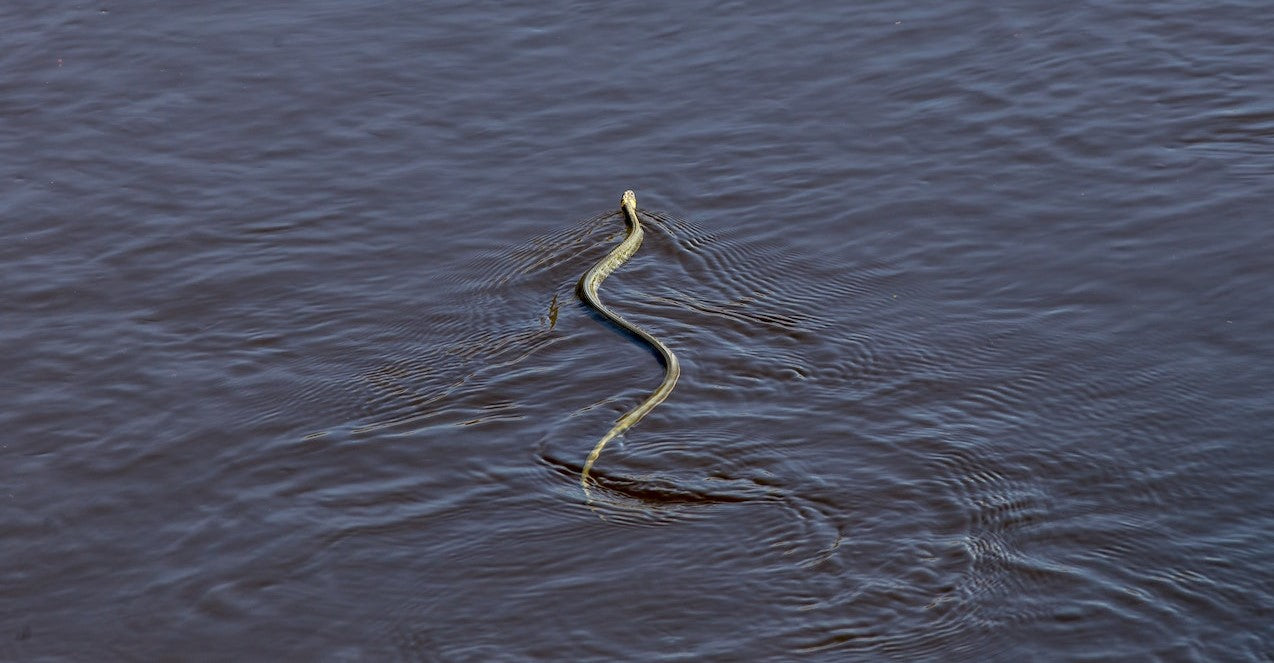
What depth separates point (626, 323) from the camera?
9.40 metres

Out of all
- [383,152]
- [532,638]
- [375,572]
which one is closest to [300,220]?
[383,152]

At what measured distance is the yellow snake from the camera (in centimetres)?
816

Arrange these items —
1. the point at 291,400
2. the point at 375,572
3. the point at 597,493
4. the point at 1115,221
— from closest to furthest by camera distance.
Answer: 1. the point at 375,572
2. the point at 597,493
3. the point at 291,400
4. the point at 1115,221

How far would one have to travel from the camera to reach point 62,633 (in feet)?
22.6

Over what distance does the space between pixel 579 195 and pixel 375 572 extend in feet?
14.8

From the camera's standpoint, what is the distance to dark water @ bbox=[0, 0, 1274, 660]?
686 centimetres

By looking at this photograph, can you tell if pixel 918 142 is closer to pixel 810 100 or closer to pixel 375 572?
pixel 810 100

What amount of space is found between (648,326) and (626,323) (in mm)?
140

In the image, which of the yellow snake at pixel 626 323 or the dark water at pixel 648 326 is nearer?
the dark water at pixel 648 326

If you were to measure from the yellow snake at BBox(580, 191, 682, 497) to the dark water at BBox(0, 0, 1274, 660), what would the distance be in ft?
0.33

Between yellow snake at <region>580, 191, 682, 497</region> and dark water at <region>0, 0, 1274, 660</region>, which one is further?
yellow snake at <region>580, 191, 682, 497</region>

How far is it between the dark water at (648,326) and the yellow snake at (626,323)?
0.10 m

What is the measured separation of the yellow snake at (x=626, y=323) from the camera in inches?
321

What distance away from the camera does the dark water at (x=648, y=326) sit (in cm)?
686
